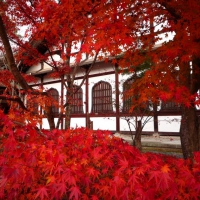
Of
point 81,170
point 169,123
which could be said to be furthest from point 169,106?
point 81,170

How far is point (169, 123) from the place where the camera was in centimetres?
987

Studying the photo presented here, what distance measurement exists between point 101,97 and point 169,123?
14.5 ft

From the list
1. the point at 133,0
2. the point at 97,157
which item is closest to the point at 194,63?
the point at 133,0

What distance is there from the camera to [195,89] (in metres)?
4.59

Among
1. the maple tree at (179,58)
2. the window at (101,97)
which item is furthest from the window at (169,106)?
the maple tree at (179,58)

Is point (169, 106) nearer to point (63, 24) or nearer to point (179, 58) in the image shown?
point (179, 58)

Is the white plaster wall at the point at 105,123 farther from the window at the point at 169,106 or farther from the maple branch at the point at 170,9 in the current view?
the maple branch at the point at 170,9

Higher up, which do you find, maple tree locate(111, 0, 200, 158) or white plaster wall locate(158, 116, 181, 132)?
maple tree locate(111, 0, 200, 158)

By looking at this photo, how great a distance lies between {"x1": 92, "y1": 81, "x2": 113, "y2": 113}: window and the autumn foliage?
836cm

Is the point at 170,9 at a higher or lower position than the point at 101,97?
higher

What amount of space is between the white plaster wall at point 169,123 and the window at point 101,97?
306 cm

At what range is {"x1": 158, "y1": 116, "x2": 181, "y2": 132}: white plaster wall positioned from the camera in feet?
31.6

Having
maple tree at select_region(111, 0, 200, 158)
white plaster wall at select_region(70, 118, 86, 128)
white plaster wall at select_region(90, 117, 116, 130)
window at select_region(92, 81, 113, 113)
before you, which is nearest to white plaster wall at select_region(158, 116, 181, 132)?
white plaster wall at select_region(90, 117, 116, 130)

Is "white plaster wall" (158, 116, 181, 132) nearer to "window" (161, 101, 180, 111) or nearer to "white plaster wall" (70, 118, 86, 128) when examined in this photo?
"window" (161, 101, 180, 111)
